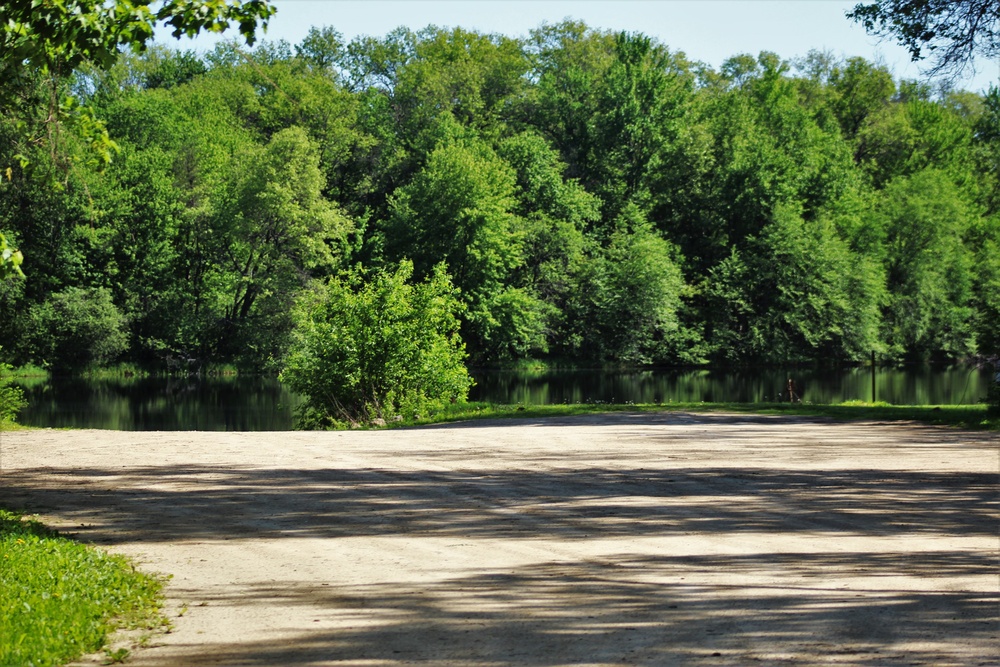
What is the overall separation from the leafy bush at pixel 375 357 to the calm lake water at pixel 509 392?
20.3 feet

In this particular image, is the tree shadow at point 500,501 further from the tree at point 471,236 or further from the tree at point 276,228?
the tree at point 471,236

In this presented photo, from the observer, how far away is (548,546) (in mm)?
9234

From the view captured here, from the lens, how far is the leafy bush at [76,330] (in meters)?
50.6

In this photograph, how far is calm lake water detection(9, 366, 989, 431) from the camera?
35156 mm

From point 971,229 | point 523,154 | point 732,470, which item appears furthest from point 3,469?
point 971,229

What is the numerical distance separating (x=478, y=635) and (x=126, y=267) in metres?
52.2

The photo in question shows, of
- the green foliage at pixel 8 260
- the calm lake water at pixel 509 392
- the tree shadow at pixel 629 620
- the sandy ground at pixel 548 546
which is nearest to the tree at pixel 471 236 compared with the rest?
the calm lake water at pixel 509 392

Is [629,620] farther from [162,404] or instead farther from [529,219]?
[529,219]

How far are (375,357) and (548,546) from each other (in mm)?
16391

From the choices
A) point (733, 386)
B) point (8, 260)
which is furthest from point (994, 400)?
point (733, 386)

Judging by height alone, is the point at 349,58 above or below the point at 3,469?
above

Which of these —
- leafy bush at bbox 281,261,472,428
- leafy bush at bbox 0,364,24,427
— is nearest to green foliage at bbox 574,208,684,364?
leafy bush at bbox 281,261,472,428

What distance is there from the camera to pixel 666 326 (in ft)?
188

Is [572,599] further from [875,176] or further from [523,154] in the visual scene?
[875,176]
